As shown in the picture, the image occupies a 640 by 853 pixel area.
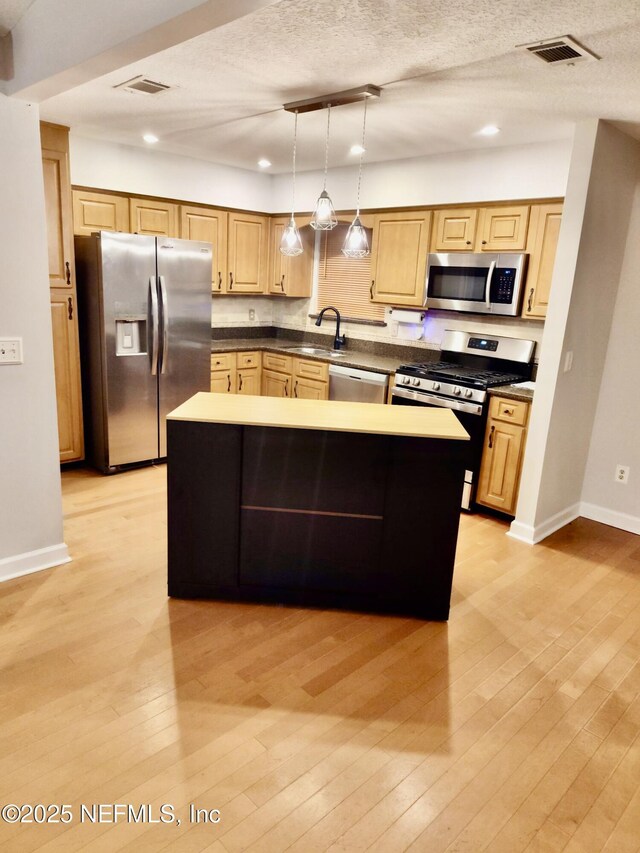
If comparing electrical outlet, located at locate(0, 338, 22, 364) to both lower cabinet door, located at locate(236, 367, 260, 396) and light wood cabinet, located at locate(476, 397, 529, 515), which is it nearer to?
lower cabinet door, located at locate(236, 367, 260, 396)

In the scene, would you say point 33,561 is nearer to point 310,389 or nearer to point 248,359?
point 310,389

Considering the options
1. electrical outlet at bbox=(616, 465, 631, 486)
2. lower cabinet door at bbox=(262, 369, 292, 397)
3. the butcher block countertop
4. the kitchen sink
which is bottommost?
electrical outlet at bbox=(616, 465, 631, 486)

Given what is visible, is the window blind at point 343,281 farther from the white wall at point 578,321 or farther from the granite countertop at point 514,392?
the white wall at point 578,321

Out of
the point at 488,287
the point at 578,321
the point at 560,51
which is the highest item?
the point at 560,51

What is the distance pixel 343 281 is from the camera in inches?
214

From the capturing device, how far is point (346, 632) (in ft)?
8.68

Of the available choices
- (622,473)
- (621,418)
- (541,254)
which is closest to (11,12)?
(541,254)

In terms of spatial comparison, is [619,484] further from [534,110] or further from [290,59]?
[290,59]

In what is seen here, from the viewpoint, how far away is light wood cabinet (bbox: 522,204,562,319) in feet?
12.0

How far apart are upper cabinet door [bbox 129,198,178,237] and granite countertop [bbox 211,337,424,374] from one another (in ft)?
3.55

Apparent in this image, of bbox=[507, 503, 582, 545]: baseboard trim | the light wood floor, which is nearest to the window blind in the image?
bbox=[507, 503, 582, 545]: baseboard trim

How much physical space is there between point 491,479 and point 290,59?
278 cm

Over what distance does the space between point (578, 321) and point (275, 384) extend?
287 centimetres

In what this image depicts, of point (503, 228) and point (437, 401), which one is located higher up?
point (503, 228)
